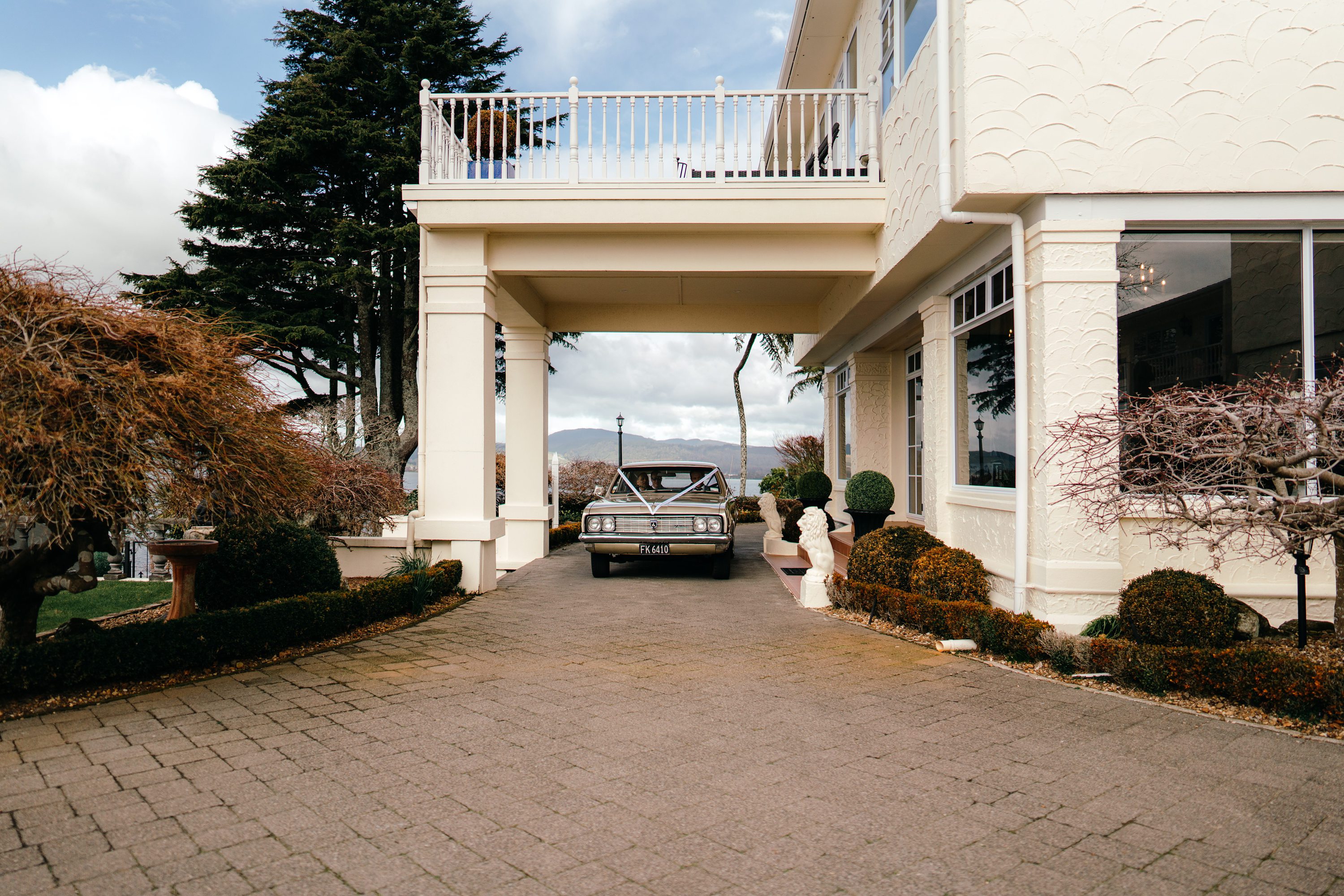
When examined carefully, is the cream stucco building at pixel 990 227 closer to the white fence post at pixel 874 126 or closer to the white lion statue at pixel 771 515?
the white fence post at pixel 874 126

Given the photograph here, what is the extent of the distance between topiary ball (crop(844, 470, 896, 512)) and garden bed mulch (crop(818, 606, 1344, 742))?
11.5 ft

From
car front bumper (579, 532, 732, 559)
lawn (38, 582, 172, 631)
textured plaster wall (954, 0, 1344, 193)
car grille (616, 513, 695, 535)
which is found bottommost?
lawn (38, 582, 172, 631)

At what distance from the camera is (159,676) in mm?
5285

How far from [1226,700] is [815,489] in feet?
31.9

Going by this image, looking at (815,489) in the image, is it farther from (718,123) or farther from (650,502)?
(718,123)

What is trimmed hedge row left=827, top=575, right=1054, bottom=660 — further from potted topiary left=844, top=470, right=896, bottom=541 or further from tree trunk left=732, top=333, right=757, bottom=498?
Answer: tree trunk left=732, top=333, right=757, bottom=498

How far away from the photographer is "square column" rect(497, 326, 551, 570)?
498 inches

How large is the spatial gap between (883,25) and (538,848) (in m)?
9.78

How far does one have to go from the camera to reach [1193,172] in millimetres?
6043

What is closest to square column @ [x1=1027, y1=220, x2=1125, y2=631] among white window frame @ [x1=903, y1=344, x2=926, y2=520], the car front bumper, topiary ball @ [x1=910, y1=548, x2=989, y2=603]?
topiary ball @ [x1=910, y1=548, x2=989, y2=603]

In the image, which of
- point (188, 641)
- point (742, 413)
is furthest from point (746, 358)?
point (188, 641)

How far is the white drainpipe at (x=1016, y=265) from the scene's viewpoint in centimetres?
630

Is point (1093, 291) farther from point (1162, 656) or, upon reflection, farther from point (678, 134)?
point (678, 134)

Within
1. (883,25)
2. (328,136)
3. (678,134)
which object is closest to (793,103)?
(883,25)
